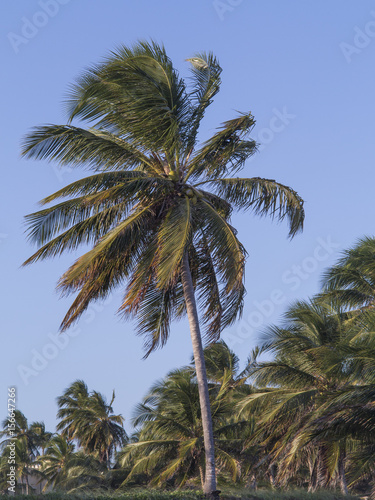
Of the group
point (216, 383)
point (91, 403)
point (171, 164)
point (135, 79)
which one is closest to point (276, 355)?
point (171, 164)

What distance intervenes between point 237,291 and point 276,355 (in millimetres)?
8554

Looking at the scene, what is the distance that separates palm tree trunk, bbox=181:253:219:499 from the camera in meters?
12.0

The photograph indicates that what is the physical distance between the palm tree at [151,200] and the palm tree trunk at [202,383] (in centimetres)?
2

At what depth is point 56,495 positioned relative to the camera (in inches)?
417

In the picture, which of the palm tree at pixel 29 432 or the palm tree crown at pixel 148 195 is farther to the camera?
the palm tree at pixel 29 432

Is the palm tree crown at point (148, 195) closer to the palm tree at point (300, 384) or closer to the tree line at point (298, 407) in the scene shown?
the tree line at point (298, 407)

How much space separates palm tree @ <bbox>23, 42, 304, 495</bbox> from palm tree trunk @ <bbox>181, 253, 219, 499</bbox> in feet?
0.08

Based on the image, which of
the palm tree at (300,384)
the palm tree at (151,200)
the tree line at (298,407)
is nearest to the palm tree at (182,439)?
the tree line at (298,407)

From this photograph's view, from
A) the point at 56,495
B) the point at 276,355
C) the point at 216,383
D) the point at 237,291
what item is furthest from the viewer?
the point at 216,383

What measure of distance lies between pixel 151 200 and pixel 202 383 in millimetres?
4320

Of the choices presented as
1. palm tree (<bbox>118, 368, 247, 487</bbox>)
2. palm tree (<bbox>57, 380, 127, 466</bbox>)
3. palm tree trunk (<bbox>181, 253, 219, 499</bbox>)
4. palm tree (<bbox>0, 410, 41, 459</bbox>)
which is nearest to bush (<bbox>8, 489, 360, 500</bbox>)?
palm tree trunk (<bbox>181, 253, 219, 499</bbox>)

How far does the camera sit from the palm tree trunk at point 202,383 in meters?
12.0

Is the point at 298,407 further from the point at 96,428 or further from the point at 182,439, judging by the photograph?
the point at 96,428

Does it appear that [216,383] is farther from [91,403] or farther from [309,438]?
[309,438]
